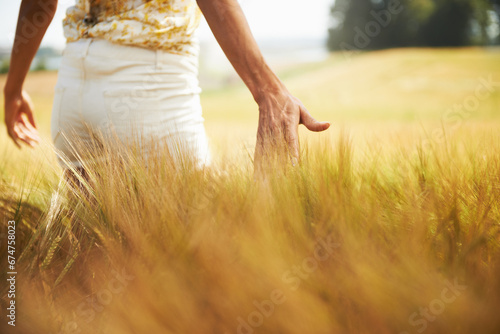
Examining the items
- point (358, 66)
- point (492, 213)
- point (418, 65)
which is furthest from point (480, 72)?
point (492, 213)

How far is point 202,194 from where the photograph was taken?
598 millimetres

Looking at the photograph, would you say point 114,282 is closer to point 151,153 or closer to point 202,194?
point 202,194

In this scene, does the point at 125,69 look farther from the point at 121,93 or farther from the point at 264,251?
the point at 264,251

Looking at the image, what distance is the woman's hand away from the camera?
1.17 m

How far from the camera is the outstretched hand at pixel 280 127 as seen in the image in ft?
2.07

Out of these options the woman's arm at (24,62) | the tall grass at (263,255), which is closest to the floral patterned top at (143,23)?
the woman's arm at (24,62)

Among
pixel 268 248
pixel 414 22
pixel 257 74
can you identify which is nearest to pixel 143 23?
pixel 257 74

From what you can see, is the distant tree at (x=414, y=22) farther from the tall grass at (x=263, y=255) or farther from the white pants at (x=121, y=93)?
the tall grass at (x=263, y=255)

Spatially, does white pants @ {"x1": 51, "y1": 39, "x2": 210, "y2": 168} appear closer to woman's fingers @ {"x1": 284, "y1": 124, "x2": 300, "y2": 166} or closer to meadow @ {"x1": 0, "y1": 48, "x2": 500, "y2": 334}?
meadow @ {"x1": 0, "y1": 48, "x2": 500, "y2": 334}

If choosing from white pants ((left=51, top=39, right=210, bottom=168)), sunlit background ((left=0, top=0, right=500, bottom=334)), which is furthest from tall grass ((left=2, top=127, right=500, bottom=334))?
white pants ((left=51, top=39, right=210, bottom=168))

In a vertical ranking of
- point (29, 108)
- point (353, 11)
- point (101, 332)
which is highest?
point (353, 11)

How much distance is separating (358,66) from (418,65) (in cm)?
199

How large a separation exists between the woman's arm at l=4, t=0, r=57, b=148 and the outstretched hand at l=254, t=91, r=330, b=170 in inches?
28.9

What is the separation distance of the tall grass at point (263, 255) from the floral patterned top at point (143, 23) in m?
0.34
